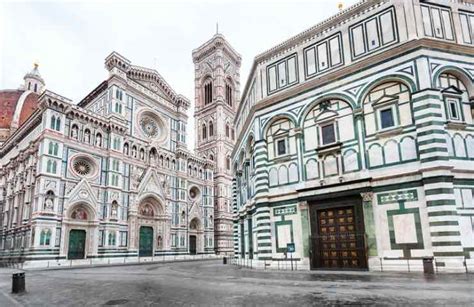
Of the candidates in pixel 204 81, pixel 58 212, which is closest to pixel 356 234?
pixel 58 212

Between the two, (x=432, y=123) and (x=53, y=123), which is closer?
(x=432, y=123)

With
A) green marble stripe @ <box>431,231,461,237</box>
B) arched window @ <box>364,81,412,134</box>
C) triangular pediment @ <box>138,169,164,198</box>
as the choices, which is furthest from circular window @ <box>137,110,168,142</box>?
green marble stripe @ <box>431,231,461,237</box>

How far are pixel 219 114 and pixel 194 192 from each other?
1796 centimetres

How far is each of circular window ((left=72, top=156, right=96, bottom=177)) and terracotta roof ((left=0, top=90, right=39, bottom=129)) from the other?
114ft

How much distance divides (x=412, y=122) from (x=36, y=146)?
1359 inches

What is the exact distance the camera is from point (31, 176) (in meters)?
33.3

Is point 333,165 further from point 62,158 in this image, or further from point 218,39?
point 218,39

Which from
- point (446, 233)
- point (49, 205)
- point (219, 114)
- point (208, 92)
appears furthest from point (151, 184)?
point (446, 233)

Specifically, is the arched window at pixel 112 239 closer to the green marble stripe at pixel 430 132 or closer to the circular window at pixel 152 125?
the circular window at pixel 152 125

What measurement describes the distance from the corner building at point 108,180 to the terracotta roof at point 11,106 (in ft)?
56.0

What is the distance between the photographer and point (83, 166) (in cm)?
3469

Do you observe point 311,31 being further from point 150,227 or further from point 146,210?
point 150,227

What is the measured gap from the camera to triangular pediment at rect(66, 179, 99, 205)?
32.2 metres

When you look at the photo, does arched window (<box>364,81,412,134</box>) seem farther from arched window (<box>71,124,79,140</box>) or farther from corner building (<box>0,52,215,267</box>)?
arched window (<box>71,124,79,140</box>)
